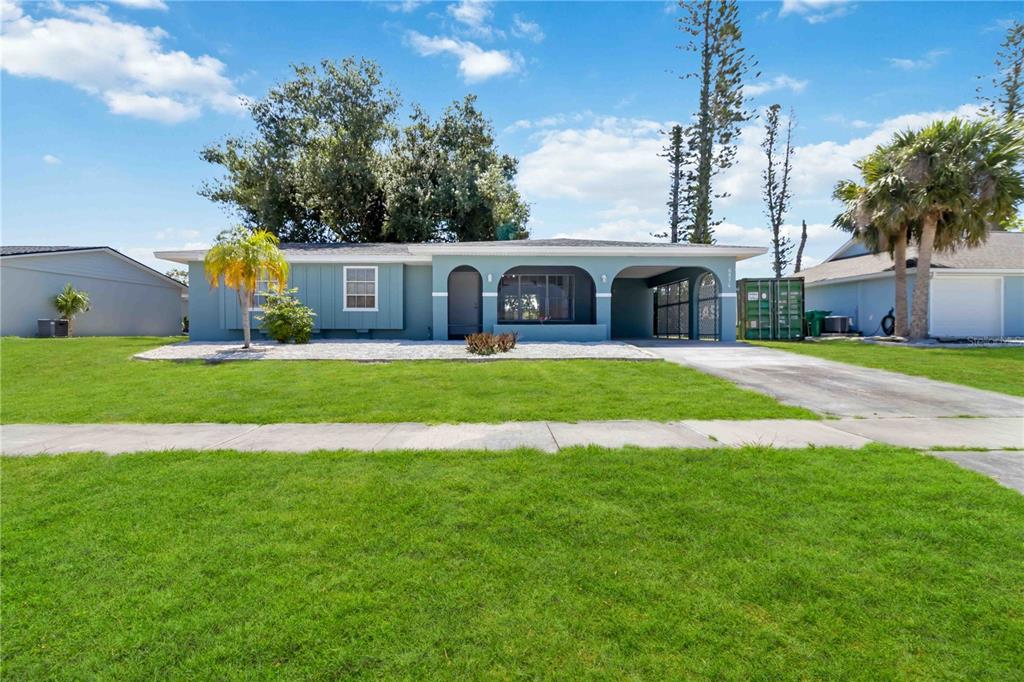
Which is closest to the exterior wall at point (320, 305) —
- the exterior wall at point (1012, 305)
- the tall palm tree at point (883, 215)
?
the tall palm tree at point (883, 215)

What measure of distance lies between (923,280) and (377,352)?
20.1 m

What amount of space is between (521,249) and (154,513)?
525 inches

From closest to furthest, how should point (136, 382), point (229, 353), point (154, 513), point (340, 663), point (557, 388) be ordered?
1. point (340, 663)
2. point (154, 513)
3. point (557, 388)
4. point (136, 382)
5. point (229, 353)

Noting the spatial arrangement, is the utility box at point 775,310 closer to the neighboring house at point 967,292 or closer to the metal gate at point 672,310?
the metal gate at point 672,310

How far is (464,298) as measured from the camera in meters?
19.4

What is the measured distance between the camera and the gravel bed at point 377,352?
1176 centimetres

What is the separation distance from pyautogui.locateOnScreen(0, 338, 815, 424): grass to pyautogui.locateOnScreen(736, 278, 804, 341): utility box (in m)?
10.7

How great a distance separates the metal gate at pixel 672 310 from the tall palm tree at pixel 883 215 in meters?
7.17

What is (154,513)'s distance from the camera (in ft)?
10.7

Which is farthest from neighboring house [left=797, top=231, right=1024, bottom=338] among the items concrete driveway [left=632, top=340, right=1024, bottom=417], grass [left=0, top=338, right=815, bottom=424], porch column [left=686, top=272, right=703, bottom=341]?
grass [left=0, top=338, right=815, bottom=424]

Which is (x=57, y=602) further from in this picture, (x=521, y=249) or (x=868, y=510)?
(x=521, y=249)

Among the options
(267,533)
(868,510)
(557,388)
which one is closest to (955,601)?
(868,510)

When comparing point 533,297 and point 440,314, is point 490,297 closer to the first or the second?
point 440,314

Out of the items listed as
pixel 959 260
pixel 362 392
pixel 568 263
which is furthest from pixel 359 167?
pixel 959 260
